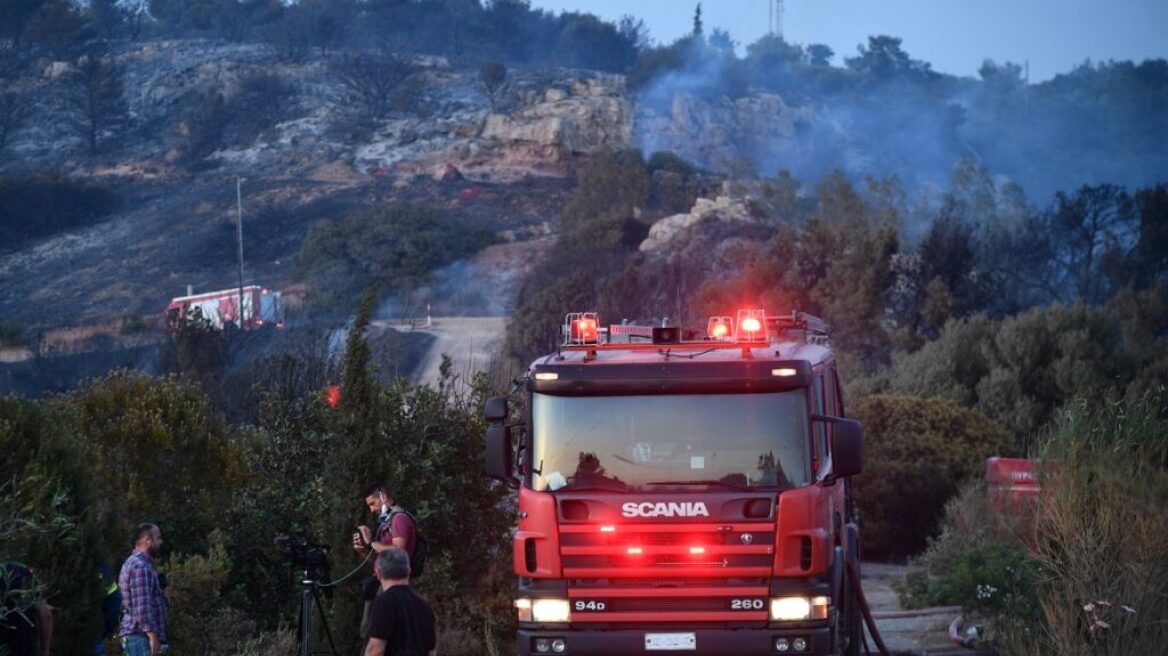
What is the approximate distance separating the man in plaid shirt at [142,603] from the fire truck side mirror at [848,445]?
5.21 metres

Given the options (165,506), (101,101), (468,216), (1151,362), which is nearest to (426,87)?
(101,101)

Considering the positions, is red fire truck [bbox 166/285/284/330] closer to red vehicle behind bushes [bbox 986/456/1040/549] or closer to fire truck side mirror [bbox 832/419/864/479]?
red vehicle behind bushes [bbox 986/456/1040/549]

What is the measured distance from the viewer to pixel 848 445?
1079 cm

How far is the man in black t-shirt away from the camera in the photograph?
333 inches

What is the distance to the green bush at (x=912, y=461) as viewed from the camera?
26.7m

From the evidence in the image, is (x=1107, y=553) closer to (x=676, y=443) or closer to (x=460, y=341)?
(x=676, y=443)

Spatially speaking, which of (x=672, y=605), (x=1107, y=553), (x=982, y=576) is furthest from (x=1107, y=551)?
(x=982, y=576)

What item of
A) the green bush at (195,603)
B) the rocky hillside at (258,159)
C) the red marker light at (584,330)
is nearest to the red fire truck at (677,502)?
the red marker light at (584,330)

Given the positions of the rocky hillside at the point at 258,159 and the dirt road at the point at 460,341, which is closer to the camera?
the dirt road at the point at 460,341

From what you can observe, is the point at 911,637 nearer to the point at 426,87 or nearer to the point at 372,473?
the point at 372,473

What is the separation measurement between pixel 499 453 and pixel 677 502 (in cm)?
144

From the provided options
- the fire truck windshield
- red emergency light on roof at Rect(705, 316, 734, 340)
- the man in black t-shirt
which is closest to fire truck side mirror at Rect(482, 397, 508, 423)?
the fire truck windshield

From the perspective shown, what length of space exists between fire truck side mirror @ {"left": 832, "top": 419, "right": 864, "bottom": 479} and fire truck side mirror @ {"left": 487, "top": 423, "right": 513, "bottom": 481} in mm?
2426

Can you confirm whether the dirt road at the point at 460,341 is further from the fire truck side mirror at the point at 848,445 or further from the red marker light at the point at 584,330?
the fire truck side mirror at the point at 848,445
